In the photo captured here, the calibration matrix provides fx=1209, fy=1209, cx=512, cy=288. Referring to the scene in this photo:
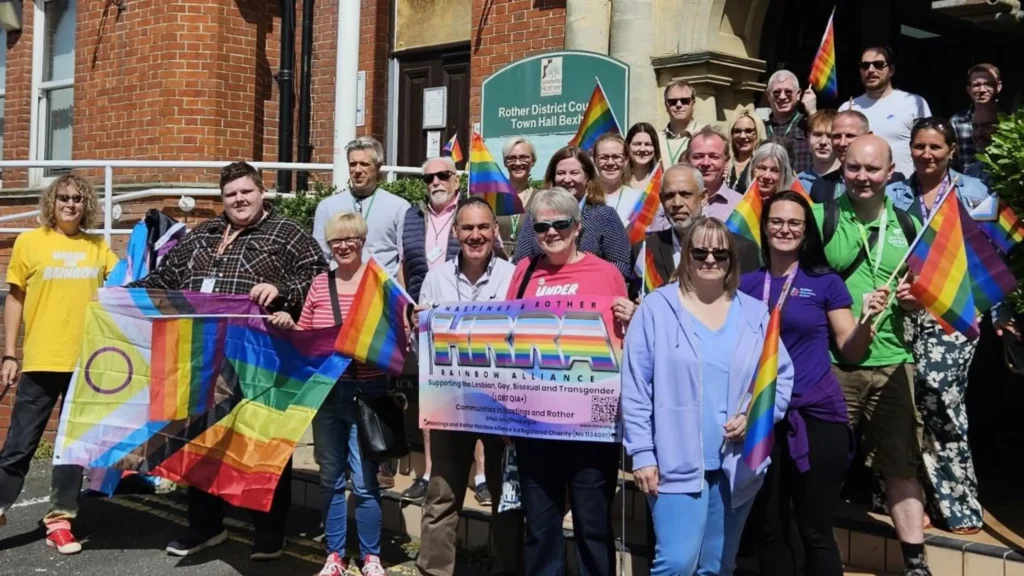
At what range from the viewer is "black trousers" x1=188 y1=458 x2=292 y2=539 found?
6.60 m

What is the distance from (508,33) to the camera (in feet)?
37.4

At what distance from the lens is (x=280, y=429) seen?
6238 mm

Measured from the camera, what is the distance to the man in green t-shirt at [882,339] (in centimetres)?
530

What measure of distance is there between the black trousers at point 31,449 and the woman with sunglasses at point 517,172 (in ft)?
8.93

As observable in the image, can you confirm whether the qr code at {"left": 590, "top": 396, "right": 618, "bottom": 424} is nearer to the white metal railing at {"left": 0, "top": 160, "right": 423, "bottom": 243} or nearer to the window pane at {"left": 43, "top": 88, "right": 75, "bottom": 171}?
the white metal railing at {"left": 0, "top": 160, "right": 423, "bottom": 243}

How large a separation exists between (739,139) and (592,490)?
294 cm

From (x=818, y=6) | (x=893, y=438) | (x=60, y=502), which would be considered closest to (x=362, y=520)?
(x=60, y=502)

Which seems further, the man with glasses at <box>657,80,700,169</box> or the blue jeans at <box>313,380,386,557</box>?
the man with glasses at <box>657,80,700,169</box>

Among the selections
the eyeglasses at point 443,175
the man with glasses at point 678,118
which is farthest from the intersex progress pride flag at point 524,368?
the man with glasses at point 678,118

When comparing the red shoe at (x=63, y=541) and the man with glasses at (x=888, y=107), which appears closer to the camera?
the red shoe at (x=63, y=541)

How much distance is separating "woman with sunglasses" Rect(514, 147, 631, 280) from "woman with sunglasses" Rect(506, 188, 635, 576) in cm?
54

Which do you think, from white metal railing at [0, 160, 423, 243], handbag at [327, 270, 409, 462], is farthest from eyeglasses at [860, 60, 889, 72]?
white metal railing at [0, 160, 423, 243]

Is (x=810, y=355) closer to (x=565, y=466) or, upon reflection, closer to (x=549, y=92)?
(x=565, y=466)

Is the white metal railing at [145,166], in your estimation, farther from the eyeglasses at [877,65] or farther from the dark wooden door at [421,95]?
the eyeglasses at [877,65]
